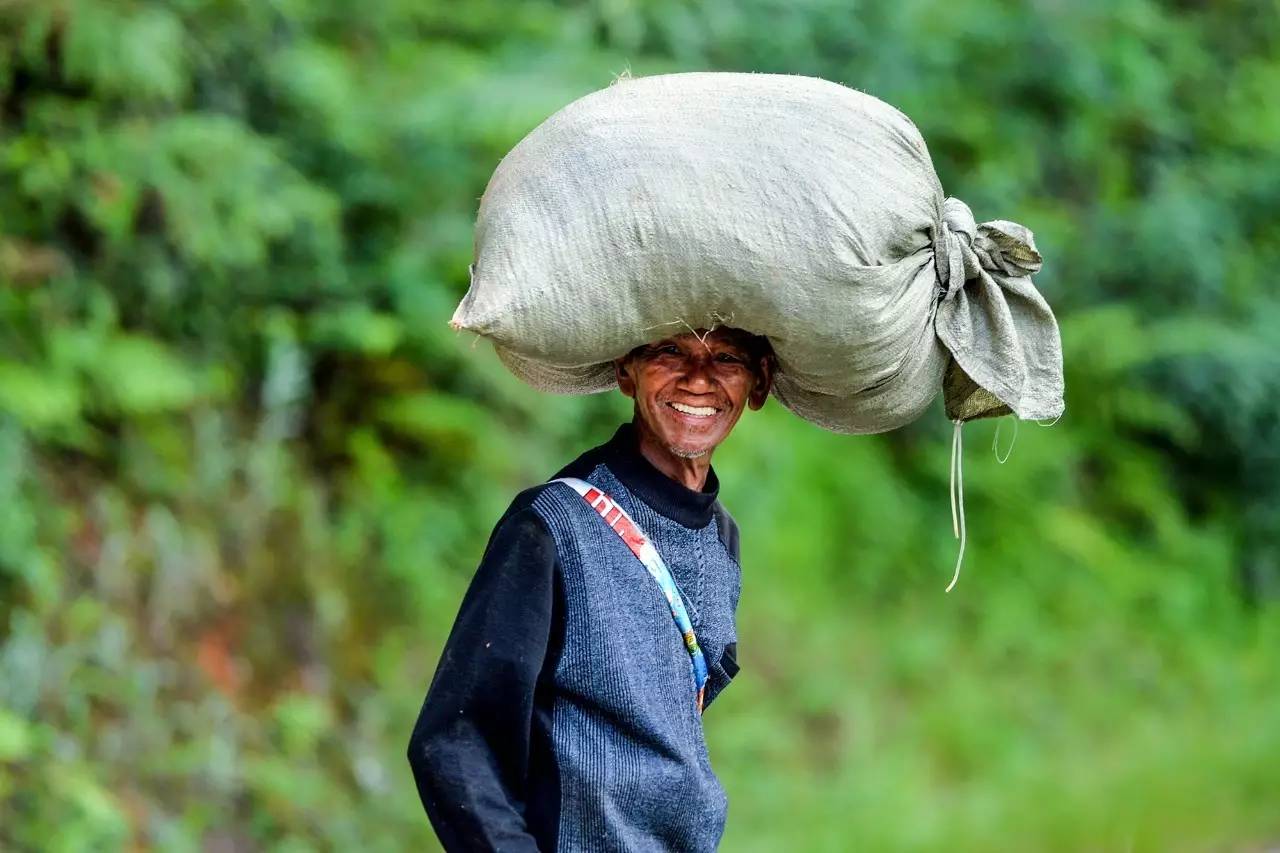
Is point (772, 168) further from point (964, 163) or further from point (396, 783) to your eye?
point (964, 163)

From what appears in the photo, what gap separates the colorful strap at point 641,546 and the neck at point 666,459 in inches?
5.0

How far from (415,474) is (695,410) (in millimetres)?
3889

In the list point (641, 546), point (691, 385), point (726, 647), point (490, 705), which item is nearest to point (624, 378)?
point (691, 385)

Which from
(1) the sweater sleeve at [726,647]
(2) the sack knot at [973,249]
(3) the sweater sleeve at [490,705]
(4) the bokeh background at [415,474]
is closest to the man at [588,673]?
(3) the sweater sleeve at [490,705]

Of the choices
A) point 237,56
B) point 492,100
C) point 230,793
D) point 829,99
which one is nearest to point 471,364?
point 492,100

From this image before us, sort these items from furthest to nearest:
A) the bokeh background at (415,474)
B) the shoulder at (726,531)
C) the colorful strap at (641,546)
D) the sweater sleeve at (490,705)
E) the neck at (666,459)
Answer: the bokeh background at (415,474), the shoulder at (726,531), the neck at (666,459), the colorful strap at (641,546), the sweater sleeve at (490,705)

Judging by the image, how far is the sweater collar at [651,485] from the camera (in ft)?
8.40

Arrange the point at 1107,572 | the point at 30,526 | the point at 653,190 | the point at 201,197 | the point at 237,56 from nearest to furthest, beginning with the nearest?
the point at 653,190
the point at 30,526
the point at 201,197
the point at 237,56
the point at 1107,572

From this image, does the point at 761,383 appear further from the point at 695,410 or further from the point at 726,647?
the point at 726,647

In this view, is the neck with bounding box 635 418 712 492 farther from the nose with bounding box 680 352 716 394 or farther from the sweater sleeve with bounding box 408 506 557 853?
the sweater sleeve with bounding box 408 506 557 853

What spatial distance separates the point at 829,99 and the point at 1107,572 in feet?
22.5

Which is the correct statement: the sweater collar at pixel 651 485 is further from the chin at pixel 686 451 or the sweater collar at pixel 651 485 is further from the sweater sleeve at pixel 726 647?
the sweater sleeve at pixel 726 647

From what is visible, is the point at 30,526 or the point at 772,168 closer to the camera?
the point at 772,168

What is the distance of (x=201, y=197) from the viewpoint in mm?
5496
